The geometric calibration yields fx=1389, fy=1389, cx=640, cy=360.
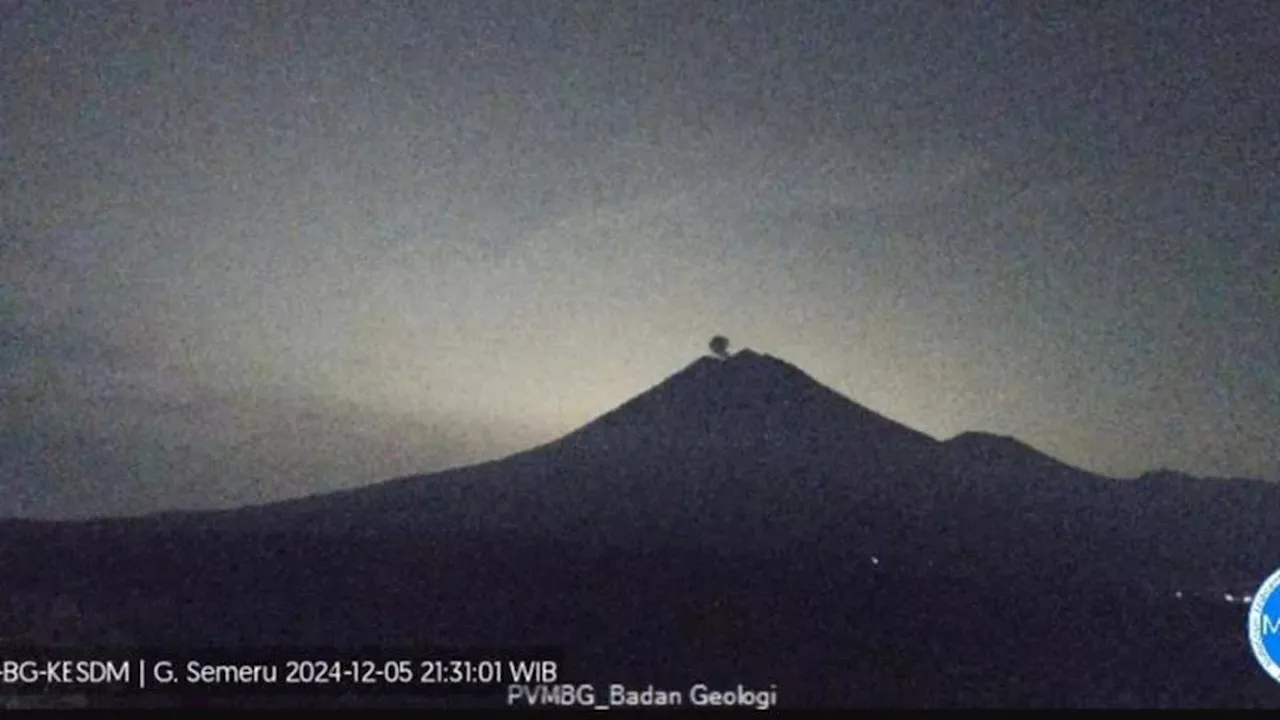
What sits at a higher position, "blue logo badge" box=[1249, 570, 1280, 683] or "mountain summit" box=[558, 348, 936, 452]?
"mountain summit" box=[558, 348, 936, 452]

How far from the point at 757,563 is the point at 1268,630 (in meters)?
1.24

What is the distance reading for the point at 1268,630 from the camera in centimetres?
336

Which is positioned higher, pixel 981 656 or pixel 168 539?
pixel 168 539

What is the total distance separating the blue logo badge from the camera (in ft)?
11.0

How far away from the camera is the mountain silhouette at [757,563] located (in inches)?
133

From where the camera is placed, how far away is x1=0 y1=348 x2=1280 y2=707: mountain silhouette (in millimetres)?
3375

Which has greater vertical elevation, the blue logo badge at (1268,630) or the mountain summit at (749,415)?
the mountain summit at (749,415)

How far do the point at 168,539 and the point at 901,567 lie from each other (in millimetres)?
1818

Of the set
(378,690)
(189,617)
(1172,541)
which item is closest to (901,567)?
(1172,541)

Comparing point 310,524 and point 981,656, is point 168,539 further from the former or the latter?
point 981,656

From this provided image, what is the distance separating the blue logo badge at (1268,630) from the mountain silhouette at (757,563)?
4cm

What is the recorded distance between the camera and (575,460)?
3.53 m

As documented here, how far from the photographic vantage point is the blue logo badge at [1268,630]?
336 centimetres

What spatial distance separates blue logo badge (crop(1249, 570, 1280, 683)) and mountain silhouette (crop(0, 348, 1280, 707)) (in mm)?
42
